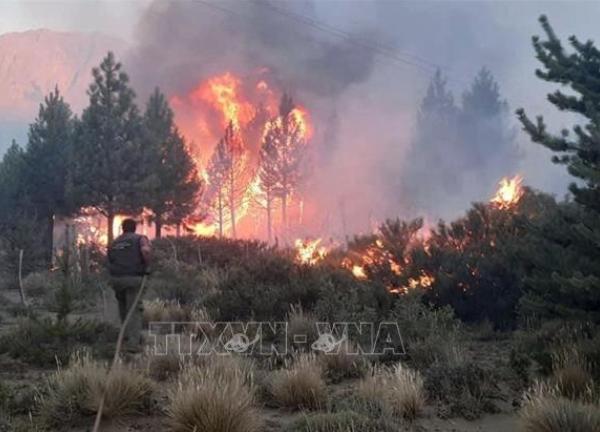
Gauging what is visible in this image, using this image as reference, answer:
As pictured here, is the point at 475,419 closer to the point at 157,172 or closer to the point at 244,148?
the point at 157,172

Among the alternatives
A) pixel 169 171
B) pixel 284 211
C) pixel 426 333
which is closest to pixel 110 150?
pixel 169 171

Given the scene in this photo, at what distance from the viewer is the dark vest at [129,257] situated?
10312 mm

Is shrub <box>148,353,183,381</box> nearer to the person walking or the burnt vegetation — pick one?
the burnt vegetation

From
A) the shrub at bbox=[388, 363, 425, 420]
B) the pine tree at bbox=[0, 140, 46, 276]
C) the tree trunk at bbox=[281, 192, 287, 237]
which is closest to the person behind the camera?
the shrub at bbox=[388, 363, 425, 420]

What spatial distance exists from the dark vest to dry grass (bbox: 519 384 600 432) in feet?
20.2

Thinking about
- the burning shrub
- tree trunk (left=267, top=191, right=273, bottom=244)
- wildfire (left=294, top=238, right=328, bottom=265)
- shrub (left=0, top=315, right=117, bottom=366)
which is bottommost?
shrub (left=0, top=315, right=117, bottom=366)

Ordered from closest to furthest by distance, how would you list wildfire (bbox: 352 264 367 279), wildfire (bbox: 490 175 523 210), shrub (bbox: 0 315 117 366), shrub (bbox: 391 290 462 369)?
shrub (bbox: 391 290 462 369), shrub (bbox: 0 315 117 366), wildfire (bbox: 352 264 367 279), wildfire (bbox: 490 175 523 210)

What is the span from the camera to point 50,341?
396 inches

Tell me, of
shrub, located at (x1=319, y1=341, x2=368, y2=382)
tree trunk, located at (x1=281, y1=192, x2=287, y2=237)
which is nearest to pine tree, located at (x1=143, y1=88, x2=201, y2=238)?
tree trunk, located at (x1=281, y1=192, x2=287, y2=237)

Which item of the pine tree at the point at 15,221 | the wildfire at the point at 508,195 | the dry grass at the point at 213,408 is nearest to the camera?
the dry grass at the point at 213,408

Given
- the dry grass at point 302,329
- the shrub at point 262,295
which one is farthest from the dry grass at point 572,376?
the shrub at point 262,295

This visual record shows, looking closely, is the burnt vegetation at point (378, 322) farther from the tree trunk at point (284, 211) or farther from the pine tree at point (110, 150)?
the tree trunk at point (284, 211)

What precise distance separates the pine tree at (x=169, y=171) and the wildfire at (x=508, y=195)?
23193mm

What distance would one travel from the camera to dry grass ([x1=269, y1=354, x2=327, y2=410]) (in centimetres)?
707
